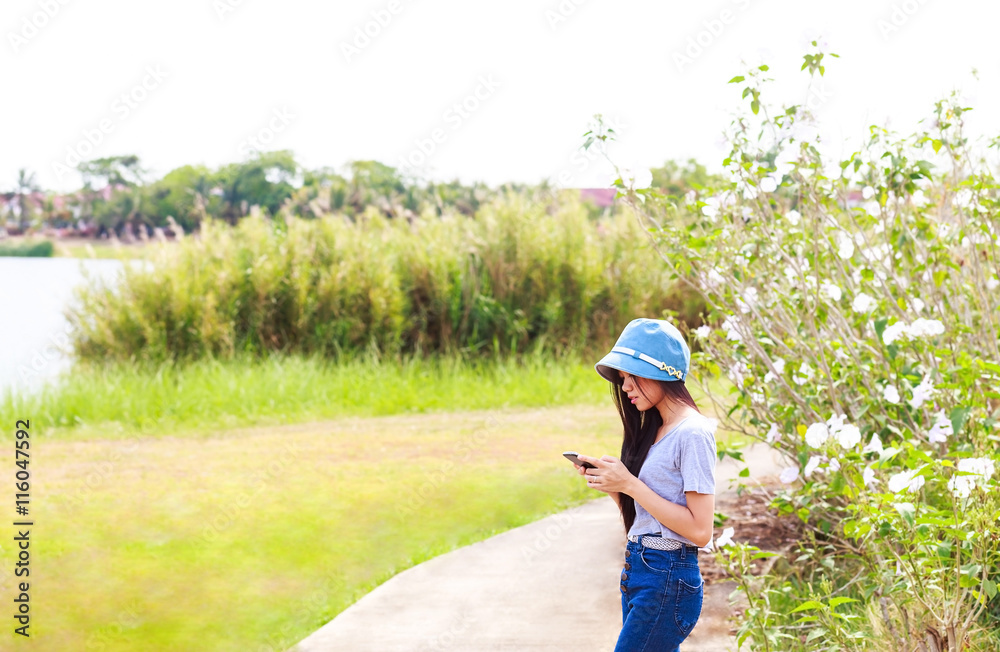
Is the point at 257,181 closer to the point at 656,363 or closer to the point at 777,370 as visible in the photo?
A: the point at 777,370

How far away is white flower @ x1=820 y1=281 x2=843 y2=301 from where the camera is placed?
4.07 metres

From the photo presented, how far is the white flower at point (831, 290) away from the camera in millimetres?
4065

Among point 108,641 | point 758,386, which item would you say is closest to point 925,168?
point 758,386

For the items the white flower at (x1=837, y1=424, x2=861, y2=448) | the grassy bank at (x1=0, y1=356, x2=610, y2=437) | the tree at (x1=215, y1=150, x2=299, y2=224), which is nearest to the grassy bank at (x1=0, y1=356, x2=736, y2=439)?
the grassy bank at (x1=0, y1=356, x2=610, y2=437)

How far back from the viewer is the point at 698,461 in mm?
2396

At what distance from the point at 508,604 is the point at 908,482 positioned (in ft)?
7.59

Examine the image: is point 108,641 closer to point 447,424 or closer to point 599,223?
point 447,424

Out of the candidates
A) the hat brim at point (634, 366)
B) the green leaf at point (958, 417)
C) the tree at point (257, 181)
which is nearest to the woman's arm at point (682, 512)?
the hat brim at point (634, 366)

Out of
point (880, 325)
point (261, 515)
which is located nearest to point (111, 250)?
point (261, 515)

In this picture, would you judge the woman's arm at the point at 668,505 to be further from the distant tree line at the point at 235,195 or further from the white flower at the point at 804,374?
the distant tree line at the point at 235,195

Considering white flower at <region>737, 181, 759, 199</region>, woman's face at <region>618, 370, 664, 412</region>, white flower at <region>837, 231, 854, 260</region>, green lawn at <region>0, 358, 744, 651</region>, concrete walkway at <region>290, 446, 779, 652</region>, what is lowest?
green lawn at <region>0, 358, 744, 651</region>

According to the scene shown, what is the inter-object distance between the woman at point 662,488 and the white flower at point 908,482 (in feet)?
1.86

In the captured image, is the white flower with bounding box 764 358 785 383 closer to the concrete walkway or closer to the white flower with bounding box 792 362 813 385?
the white flower with bounding box 792 362 813 385

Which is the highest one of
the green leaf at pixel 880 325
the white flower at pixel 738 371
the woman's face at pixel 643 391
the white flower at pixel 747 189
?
the white flower at pixel 747 189
